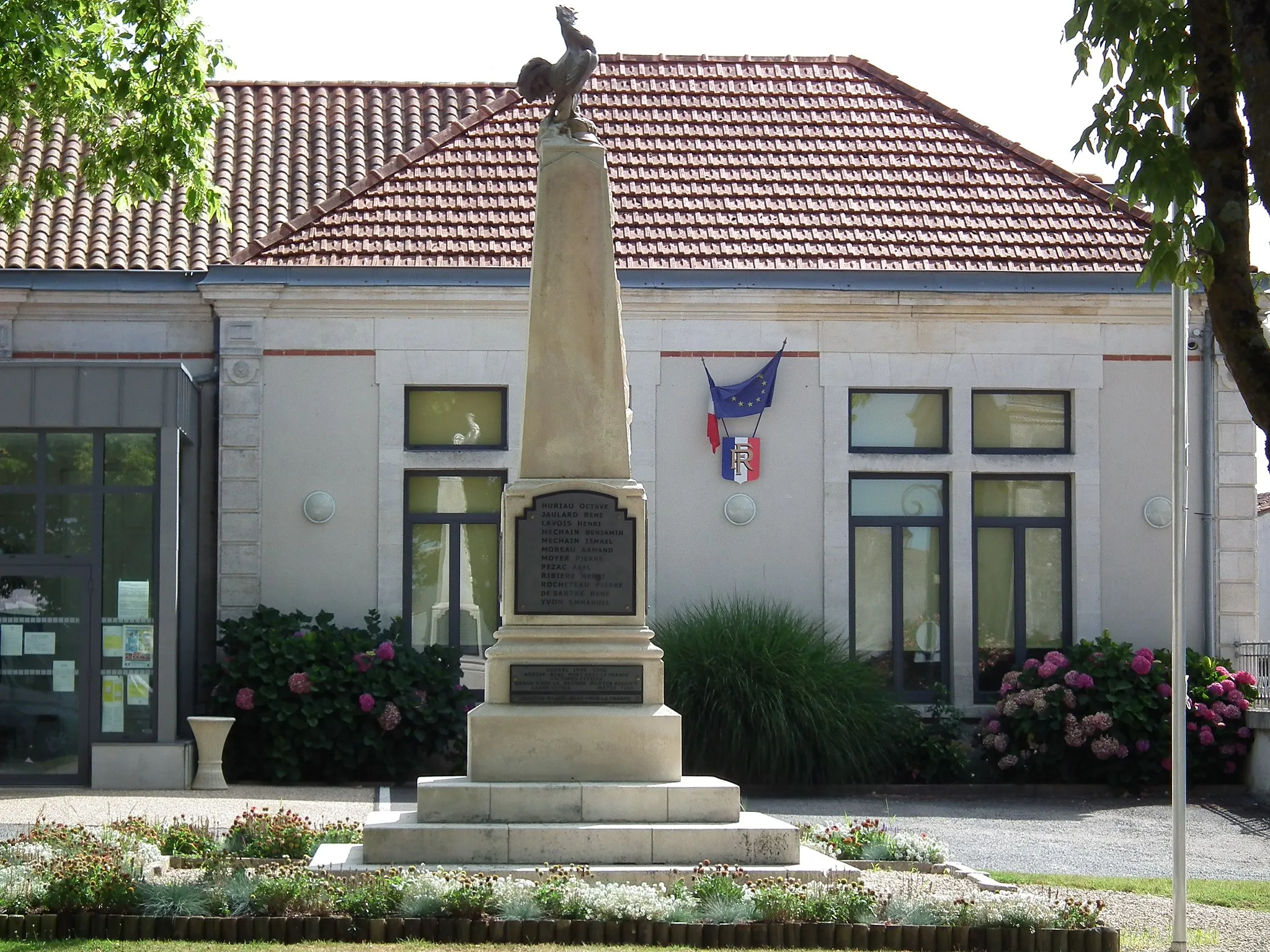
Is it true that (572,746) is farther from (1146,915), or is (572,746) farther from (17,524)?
(17,524)

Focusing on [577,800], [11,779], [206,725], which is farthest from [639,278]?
[577,800]

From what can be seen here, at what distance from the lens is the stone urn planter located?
16672 millimetres

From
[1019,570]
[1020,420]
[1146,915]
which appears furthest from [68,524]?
[1146,915]

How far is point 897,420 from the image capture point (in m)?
19.9

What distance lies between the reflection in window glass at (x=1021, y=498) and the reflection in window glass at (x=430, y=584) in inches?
240

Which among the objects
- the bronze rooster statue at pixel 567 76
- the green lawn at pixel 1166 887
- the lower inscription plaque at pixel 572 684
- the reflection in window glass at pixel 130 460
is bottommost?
the green lawn at pixel 1166 887

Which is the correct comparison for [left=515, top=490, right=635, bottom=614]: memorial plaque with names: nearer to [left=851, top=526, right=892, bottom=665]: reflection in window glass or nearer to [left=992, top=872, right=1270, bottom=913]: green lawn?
[left=992, top=872, right=1270, bottom=913]: green lawn

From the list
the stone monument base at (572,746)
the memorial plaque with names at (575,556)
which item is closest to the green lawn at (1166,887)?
the stone monument base at (572,746)

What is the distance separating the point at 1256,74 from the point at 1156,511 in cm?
1378

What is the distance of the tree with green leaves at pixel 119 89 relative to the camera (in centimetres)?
1278

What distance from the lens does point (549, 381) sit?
11.1 metres

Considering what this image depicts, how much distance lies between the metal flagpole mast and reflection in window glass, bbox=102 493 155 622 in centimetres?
1093

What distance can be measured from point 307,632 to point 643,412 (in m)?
4.42

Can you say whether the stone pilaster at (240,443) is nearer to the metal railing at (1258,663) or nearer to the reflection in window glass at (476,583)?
the reflection in window glass at (476,583)
